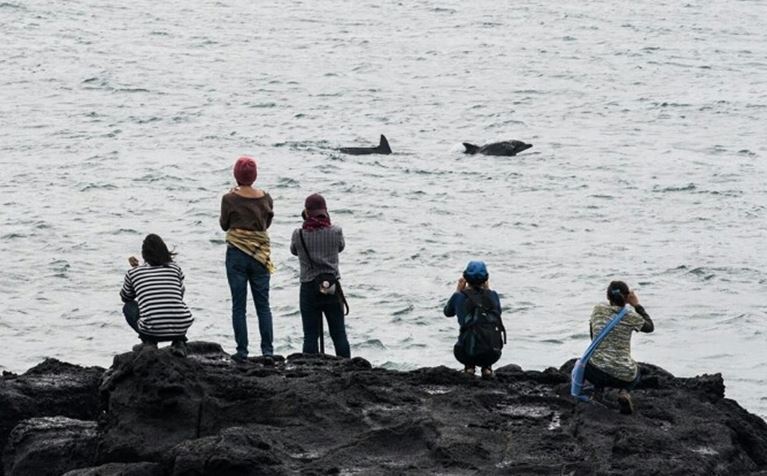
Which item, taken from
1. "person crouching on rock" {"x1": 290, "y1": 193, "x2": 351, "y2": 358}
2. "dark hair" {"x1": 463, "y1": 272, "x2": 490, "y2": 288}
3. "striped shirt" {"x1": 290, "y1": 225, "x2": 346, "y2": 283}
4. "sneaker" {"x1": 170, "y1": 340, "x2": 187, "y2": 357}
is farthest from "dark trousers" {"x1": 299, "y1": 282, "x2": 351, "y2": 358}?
"dark hair" {"x1": 463, "y1": 272, "x2": 490, "y2": 288}

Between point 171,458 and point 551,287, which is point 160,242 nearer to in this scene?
point 171,458

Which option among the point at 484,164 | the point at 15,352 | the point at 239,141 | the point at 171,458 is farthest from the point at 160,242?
the point at 239,141

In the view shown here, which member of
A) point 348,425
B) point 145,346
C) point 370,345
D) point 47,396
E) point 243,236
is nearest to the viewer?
point 348,425

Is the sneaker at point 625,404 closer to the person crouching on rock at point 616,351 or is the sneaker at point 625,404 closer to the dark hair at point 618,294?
the person crouching on rock at point 616,351

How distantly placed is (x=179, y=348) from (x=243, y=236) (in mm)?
1442

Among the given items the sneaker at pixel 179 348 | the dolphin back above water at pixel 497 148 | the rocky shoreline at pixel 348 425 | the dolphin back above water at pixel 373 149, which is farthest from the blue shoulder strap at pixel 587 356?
the dolphin back above water at pixel 497 148

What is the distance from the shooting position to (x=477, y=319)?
546 inches

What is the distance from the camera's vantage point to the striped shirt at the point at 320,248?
1503 cm

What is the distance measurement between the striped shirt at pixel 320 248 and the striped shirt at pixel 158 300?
174 centimetres

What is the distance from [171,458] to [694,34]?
186 feet

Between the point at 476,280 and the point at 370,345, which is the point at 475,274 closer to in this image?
the point at 476,280

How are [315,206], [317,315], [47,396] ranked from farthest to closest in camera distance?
[317,315], [315,206], [47,396]

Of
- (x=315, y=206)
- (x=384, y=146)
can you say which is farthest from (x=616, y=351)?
(x=384, y=146)

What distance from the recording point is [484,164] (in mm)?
39125
